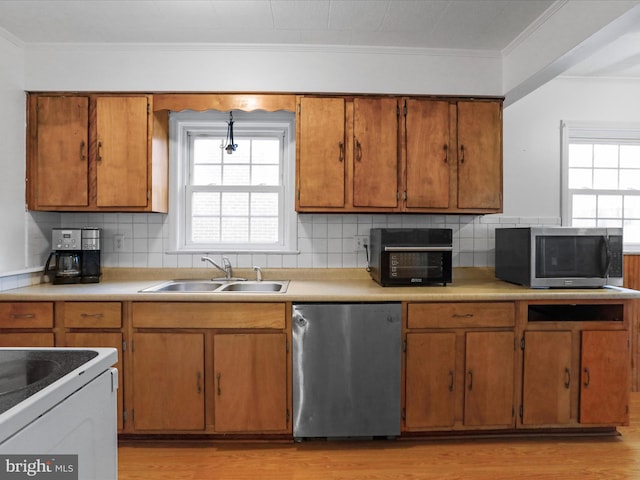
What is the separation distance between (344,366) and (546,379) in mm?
1218

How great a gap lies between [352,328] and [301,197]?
92cm

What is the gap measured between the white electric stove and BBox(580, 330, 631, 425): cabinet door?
254 centimetres

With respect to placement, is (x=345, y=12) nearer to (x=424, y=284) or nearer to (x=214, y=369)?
(x=424, y=284)

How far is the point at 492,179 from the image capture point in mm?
2783

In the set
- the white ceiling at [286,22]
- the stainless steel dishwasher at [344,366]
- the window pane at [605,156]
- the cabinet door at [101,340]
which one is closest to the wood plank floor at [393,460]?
the stainless steel dishwasher at [344,366]

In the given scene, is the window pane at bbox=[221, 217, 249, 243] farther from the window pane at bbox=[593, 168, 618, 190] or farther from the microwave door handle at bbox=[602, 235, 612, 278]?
the window pane at bbox=[593, 168, 618, 190]

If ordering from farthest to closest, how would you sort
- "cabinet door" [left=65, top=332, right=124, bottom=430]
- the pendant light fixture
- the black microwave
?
the pendant light fixture, the black microwave, "cabinet door" [left=65, top=332, right=124, bottom=430]

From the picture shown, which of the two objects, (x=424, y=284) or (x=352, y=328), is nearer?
(x=352, y=328)

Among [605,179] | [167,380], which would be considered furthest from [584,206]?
[167,380]

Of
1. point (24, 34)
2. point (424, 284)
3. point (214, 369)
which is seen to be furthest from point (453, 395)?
point (24, 34)

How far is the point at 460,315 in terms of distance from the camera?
7.95 ft

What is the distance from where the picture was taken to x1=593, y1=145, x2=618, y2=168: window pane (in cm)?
333

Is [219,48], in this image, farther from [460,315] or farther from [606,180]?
[606,180]

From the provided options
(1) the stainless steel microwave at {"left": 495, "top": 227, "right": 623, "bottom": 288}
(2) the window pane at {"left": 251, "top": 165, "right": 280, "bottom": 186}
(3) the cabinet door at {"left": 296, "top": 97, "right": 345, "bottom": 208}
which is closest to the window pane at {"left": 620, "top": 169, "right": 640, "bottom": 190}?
(1) the stainless steel microwave at {"left": 495, "top": 227, "right": 623, "bottom": 288}
